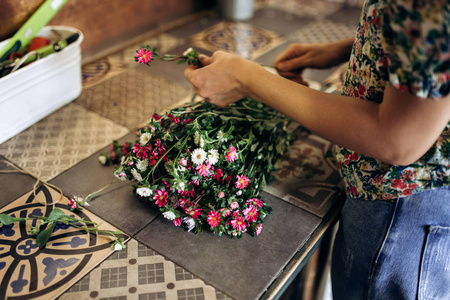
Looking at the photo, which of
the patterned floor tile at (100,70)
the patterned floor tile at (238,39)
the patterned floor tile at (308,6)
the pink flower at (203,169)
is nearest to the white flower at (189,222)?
the pink flower at (203,169)

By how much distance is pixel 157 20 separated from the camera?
75.7 inches

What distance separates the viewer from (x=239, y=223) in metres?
0.87

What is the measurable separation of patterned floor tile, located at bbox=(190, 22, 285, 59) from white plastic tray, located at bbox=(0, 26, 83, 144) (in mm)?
664

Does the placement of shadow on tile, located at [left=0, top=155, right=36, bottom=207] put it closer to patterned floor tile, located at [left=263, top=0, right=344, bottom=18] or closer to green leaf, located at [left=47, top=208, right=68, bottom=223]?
green leaf, located at [left=47, top=208, right=68, bottom=223]

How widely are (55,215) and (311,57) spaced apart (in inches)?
31.6

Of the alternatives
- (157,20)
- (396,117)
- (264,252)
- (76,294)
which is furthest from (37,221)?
(157,20)

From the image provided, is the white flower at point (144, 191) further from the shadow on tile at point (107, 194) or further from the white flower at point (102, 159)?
the white flower at point (102, 159)

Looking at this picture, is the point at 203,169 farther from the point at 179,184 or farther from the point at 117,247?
the point at 117,247

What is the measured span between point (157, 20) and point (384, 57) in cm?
145

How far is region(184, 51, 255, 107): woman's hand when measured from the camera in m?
0.89

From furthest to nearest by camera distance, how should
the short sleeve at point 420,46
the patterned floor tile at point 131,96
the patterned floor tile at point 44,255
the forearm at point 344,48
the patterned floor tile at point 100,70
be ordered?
the patterned floor tile at point 100,70
the patterned floor tile at point 131,96
the forearm at point 344,48
the patterned floor tile at point 44,255
the short sleeve at point 420,46

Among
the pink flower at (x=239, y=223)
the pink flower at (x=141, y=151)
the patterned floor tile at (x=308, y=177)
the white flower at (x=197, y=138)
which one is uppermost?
the white flower at (x=197, y=138)

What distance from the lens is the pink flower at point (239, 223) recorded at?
872mm

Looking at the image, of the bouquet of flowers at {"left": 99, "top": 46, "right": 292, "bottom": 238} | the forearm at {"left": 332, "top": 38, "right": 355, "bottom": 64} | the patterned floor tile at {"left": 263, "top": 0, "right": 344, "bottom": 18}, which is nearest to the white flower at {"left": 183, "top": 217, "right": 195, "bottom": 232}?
the bouquet of flowers at {"left": 99, "top": 46, "right": 292, "bottom": 238}
